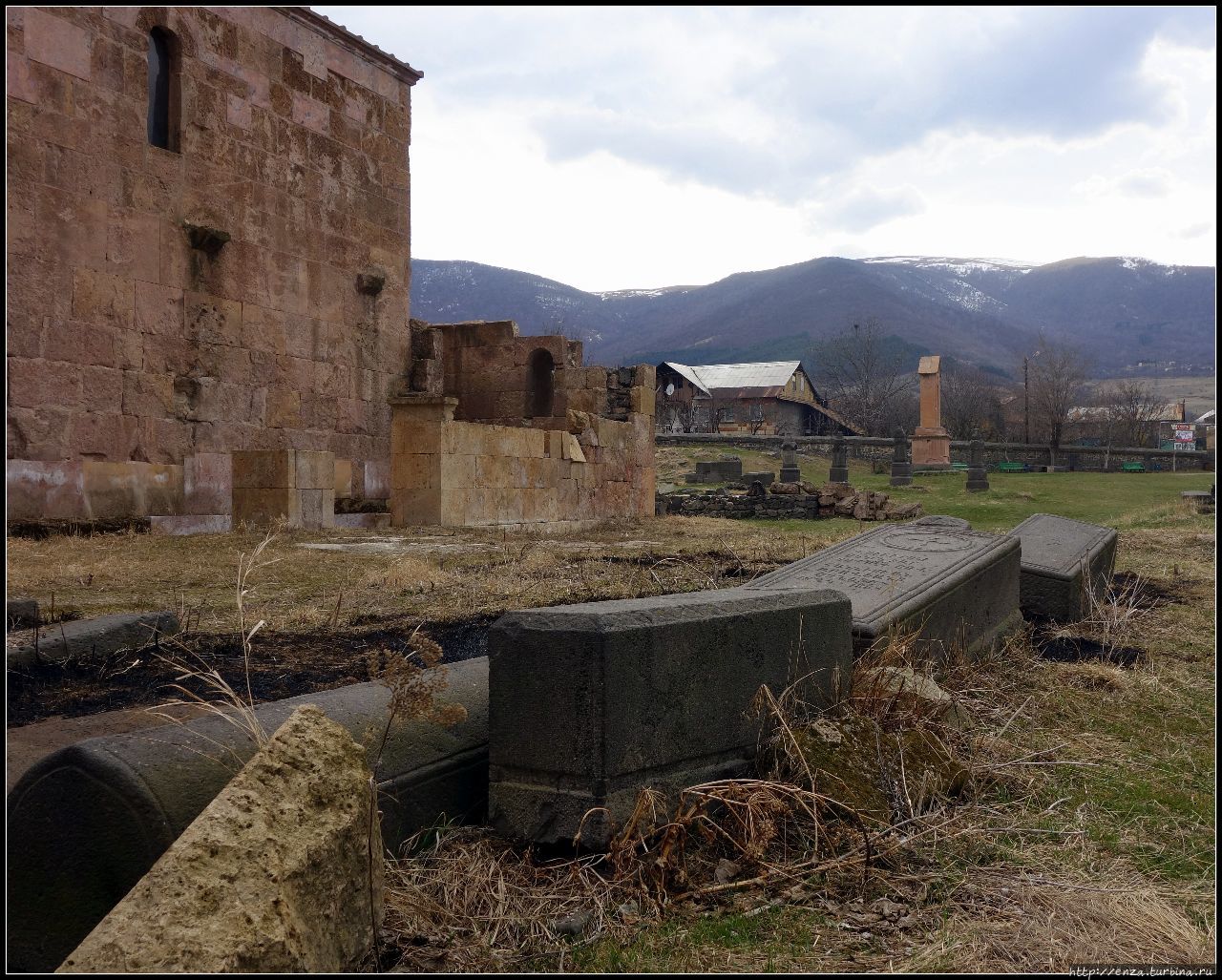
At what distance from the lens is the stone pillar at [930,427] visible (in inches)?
1204

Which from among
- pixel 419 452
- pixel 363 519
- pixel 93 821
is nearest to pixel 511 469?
pixel 419 452

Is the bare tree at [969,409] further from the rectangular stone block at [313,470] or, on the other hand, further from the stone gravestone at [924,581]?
the stone gravestone at [924,581]

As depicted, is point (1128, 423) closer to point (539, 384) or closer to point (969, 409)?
point (969, 409)

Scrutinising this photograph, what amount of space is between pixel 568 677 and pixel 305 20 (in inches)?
522

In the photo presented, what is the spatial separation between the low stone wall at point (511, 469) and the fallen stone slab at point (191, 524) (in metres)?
2.11

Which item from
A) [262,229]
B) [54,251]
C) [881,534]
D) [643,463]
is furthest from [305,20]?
[881,534]

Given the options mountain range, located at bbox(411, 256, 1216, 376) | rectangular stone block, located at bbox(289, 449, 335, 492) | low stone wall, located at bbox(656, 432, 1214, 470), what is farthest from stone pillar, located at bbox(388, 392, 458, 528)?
mountain range, located at bbox(411, 256, 1216, 376)

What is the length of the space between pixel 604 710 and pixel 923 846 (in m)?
1.04

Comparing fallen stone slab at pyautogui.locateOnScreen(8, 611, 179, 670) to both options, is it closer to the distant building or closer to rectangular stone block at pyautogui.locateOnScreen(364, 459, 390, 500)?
rectangular stone block at pyautogui.locateOnScreen(364, 459, 390, 500)

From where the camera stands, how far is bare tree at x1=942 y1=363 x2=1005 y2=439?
4988 centimetres

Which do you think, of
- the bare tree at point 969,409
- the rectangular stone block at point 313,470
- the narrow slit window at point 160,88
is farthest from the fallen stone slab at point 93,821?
the bare tree at point 969,409

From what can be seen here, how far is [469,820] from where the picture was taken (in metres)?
2.89

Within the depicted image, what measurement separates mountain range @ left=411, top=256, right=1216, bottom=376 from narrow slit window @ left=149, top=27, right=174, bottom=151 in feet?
333

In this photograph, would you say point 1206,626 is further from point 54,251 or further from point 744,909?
point 54,251
